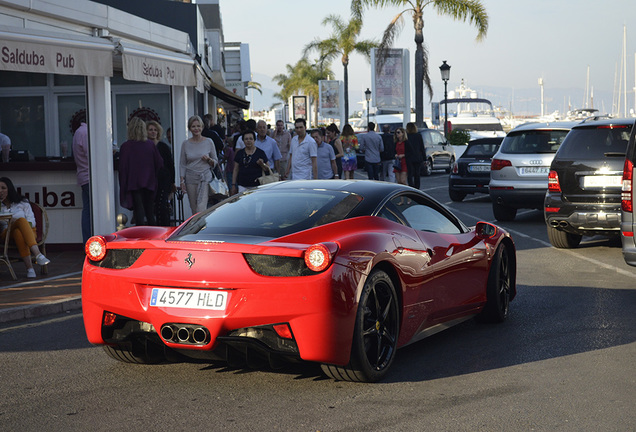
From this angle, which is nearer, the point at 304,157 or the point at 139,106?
the point at 304,157

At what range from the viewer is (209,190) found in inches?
512

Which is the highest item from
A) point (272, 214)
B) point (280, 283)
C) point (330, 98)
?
point (330, 98)

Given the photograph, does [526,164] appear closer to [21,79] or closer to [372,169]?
[372,169]

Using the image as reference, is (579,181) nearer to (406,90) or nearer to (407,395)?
(407,395)

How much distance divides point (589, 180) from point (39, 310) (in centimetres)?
719

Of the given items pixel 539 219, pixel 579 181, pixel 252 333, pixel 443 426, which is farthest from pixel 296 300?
pixel 539 219

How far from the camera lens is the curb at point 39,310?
26.3 feet

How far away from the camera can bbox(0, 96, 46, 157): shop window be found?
64.2 feet

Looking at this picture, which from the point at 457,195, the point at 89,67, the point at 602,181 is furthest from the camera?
the point at 457,195

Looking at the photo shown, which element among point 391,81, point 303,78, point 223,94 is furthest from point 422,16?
point 303,78

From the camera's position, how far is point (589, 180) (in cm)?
1183

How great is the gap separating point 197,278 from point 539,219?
12897 millimetres

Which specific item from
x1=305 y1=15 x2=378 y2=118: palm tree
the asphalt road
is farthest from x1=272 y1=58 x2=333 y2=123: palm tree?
the asphalt road

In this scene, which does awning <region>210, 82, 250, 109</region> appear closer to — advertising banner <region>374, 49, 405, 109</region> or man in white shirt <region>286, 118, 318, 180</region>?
man in white shirt <region>286, 118, 318, 180</region>
